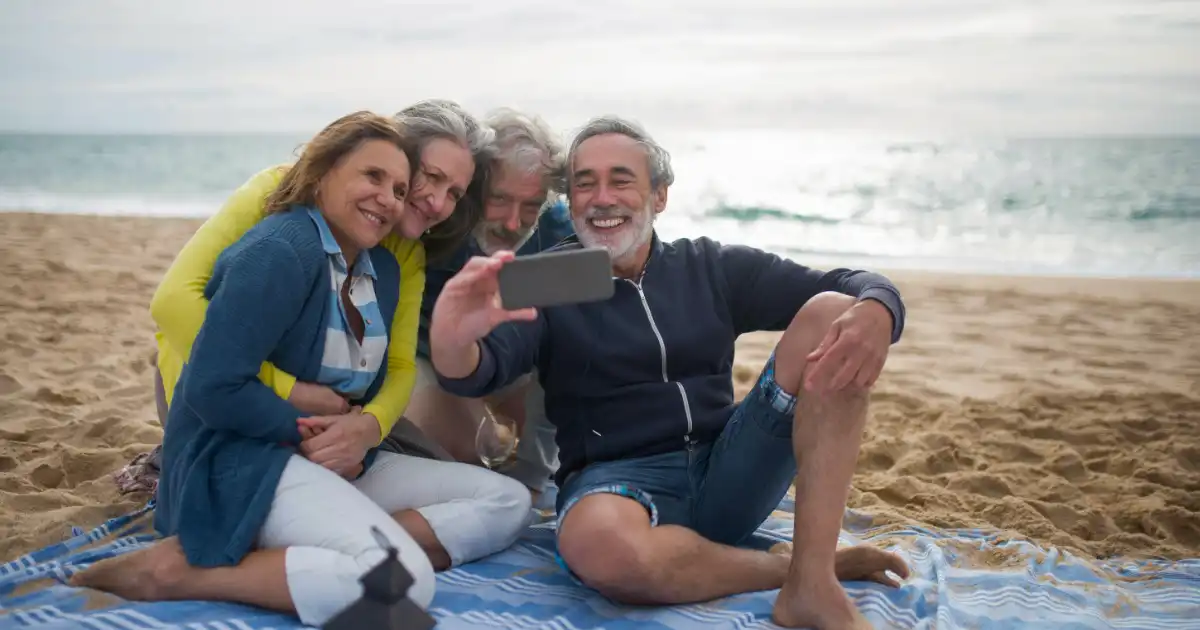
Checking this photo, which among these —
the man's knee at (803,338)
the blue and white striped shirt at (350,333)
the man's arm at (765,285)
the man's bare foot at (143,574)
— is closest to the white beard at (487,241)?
the blue and white striped shirt at (350,333)

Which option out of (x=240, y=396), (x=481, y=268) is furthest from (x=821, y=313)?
(x=240, y=396)

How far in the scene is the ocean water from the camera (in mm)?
11680

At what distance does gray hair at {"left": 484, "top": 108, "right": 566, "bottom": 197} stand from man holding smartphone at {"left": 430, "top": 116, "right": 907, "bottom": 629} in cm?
14

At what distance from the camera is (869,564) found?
2.55 metres

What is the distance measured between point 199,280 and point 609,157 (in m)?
1.13

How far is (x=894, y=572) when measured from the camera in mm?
2570

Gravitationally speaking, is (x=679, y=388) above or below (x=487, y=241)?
below

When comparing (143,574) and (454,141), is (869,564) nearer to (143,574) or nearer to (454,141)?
(454,141)

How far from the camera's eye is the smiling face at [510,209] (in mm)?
2854

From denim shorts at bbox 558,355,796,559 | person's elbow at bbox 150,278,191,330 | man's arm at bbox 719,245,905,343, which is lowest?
denim shorts at bbox 558,355,796,559

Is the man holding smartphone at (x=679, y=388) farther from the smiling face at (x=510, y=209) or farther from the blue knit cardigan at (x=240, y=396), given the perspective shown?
the blue knit cardigan at (x=240, y=396)

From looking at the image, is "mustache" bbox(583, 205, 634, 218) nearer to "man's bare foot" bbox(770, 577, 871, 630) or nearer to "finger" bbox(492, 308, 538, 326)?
"finger" bbox(492, 308, 538, 326)

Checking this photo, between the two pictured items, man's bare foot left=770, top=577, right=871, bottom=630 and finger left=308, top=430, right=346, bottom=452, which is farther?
finger left=308, top=430, right=346, bottom=452

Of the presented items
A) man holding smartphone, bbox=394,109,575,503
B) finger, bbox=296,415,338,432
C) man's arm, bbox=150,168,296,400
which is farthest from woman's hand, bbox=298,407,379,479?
man holding smartphone, bbox=394,109,575,503
